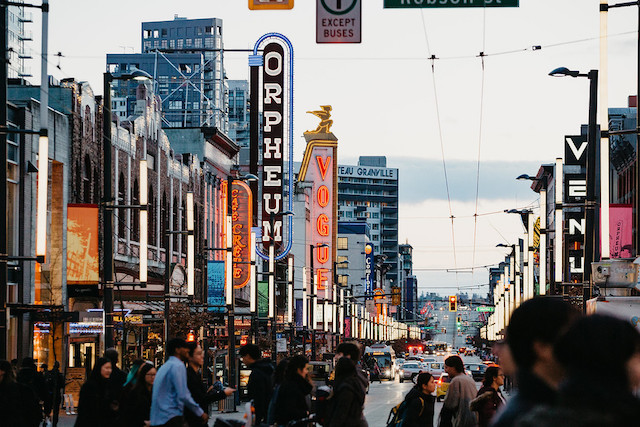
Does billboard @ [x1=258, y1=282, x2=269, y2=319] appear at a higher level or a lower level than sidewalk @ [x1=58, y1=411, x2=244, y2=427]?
higher

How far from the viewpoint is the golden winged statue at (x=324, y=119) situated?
126 metres

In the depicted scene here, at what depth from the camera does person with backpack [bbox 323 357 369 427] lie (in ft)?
44.1

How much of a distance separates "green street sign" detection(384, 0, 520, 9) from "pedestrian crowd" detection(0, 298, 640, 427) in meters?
6.25

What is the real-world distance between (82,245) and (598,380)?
39.6 meters

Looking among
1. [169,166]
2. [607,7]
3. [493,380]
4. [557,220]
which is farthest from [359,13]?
[169,166]

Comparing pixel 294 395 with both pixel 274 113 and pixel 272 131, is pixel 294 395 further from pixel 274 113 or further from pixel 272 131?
pixel 272 131

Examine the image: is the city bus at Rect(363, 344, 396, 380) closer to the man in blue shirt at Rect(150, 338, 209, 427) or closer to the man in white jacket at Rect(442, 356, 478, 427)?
the man in white jacket at Rect(442, 356, 478, 427)

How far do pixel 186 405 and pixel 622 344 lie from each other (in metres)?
9.78

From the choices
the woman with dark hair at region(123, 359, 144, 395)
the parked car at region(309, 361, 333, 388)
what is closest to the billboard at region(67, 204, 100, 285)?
the parked car at region(309, 361, 333, 388)

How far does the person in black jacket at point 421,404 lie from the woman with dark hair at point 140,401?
361cm

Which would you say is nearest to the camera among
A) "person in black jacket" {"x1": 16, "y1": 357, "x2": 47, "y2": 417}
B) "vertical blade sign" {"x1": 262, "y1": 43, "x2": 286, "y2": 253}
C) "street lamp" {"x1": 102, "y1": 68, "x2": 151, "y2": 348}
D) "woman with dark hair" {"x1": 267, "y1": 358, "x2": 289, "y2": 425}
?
"woman with dark hair" {"x1": 267, "y1": 358, "x2": 289, "y2": 425}

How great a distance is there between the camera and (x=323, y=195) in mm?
123750

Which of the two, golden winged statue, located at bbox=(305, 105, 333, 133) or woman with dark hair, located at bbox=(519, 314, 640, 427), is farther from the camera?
golden winged statue, located at bbox=(305, 105, 333, 133)

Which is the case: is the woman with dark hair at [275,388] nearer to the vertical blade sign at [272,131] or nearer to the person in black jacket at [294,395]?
the person in black jacket at [294,395]
